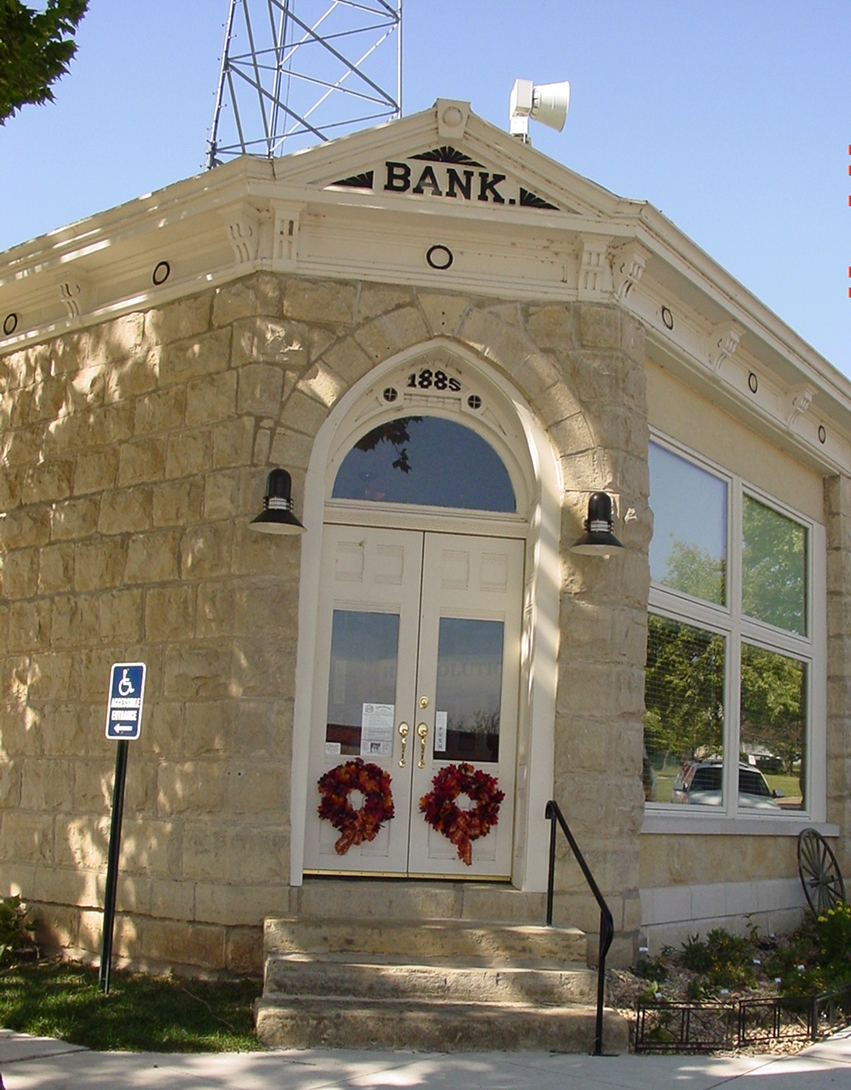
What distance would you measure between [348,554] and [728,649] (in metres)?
4.24

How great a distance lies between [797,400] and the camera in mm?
11867

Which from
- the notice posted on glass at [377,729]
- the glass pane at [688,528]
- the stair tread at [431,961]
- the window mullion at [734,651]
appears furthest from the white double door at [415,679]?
the window mullion at [734,651]

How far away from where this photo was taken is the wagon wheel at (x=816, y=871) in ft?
37.7

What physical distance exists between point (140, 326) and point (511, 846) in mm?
4771

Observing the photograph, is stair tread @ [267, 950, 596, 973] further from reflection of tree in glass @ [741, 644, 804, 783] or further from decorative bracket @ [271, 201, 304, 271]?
decorative bracket @ [271, 201, 304, 271]

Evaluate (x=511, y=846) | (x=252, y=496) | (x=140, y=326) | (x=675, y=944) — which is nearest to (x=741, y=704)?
(x=675, y=944)

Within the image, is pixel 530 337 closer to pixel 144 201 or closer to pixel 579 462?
pixel 579 462

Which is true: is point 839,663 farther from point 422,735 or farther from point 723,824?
point 422,735

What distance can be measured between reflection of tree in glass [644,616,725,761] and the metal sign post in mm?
4107

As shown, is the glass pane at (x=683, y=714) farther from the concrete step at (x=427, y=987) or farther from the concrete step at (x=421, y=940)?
the concrete step at (x=427, y=987)

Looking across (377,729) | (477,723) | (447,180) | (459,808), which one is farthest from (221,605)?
(447,180)

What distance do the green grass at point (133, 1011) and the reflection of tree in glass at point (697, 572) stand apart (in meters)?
4.91

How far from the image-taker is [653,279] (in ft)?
31.1

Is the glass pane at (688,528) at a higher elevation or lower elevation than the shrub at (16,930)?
higher
